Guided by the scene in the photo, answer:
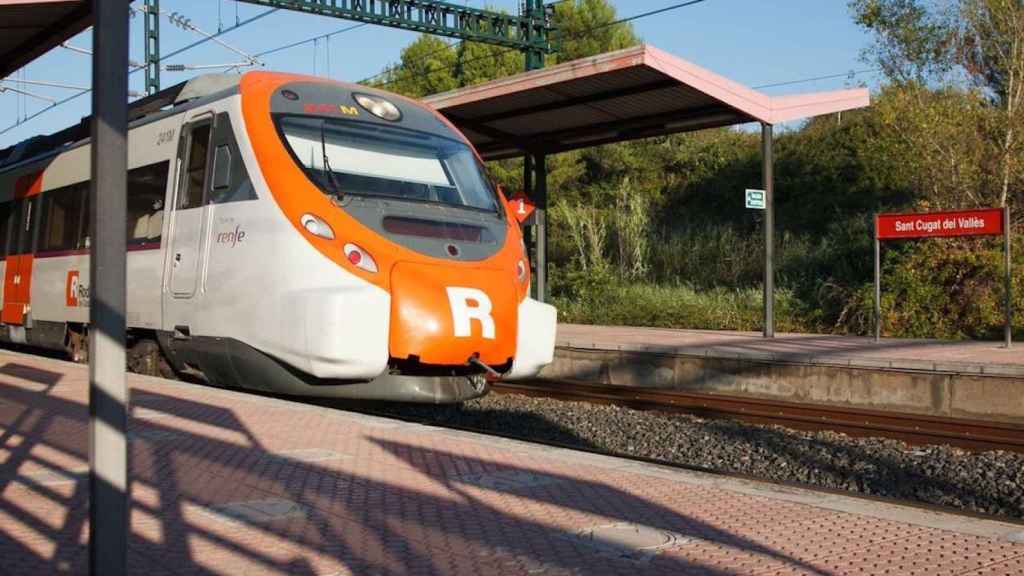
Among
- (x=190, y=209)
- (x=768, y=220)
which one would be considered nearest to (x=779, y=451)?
(x=190, y=209)

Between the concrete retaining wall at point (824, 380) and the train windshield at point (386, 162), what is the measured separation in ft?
15.5

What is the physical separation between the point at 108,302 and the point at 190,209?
6493 millimetres

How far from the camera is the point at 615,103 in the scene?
15609 millimetres

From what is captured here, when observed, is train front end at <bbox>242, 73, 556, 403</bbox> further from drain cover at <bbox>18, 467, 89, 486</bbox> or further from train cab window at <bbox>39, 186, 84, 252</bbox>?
train cab window at <bbox>39, 186, 84, 252</bbox>

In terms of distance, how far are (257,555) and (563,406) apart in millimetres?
7566

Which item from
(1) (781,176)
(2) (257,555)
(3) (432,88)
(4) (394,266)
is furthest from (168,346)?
(3) (432,88)

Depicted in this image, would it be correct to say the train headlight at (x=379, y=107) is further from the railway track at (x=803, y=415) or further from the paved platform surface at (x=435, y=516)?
the railway track at (x=803, y=415)

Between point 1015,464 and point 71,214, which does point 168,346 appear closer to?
point 71,214

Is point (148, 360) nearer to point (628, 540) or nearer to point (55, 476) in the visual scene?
point (55, 476)

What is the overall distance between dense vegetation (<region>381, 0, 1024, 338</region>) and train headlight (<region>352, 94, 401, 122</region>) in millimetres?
10945

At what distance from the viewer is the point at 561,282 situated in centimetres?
2472

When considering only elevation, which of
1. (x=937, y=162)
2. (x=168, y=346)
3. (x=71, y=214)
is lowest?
(x=168, y=346)

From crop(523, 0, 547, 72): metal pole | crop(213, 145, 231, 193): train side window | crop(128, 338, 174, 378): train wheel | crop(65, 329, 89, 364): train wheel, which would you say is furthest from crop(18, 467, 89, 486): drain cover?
crop(523, 0, 547, 72): metal pole

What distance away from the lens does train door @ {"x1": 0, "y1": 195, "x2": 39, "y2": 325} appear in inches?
512
